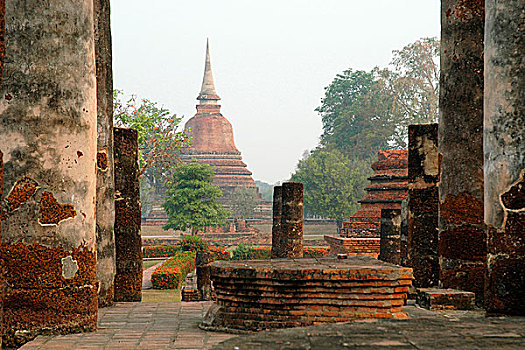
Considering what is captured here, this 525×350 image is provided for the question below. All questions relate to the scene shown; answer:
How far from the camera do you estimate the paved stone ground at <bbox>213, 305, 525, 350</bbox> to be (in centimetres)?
300

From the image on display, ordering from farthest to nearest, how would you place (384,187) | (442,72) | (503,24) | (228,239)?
(228,239), (384,187), (442,72), (503,24)

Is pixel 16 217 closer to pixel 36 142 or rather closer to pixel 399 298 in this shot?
pixel 36 142

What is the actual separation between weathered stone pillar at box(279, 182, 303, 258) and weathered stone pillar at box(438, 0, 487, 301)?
7.40m

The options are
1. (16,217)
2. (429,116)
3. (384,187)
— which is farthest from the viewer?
(429,116)

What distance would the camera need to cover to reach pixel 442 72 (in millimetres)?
8125

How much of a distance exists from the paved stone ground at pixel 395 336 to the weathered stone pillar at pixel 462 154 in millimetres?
3929

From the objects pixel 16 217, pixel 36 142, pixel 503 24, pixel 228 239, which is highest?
pixel 503 24

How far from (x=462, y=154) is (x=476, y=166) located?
21 centimetres

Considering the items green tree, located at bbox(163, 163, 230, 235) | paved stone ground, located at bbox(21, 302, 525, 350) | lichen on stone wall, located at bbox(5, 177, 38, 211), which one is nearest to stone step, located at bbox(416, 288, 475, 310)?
paved stone ground, located at bbox(21, 302, 525, 350)

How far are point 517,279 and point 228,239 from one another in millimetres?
32958

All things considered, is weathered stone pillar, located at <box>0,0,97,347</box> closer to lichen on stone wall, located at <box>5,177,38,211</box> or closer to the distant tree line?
lichen on stone wall, located at <box>5,177,38,211</box>

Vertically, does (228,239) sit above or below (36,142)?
below

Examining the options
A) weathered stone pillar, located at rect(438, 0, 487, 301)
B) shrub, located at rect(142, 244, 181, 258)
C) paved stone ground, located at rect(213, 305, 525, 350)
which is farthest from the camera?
shrub, located at rect(142, 244, 181, 258)

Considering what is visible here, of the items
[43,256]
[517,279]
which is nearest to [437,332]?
[517,279]
